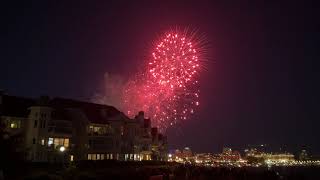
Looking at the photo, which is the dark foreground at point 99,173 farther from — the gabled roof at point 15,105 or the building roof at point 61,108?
the gabled roof at point 15,105

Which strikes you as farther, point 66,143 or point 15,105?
point 66,143

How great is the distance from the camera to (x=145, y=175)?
50375 millimetres

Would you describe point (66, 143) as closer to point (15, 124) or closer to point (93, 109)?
point (15, 124)

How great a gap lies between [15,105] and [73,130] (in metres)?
11.6

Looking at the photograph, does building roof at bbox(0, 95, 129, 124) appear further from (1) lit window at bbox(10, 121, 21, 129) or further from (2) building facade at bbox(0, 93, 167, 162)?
(1) lit window at bbox(10, 121, 21, 129)

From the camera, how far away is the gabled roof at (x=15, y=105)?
195ft

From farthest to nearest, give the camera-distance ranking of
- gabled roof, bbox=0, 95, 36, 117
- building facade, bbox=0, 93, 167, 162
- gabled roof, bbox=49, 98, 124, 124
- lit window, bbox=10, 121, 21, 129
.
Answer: gabled roof, bbox=49, 98, 124, 124 → building facade, bbox=0, 93, 167, 162 → lit window, bbox=10, 121, 21, 129 → gabled roof, bbox=0, 95, 36, 117

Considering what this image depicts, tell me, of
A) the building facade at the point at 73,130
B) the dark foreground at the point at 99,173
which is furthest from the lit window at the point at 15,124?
the dark foreground at the point at 99,173

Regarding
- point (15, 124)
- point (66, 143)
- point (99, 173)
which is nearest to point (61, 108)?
point (66, 143)

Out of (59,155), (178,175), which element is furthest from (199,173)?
(59,155)

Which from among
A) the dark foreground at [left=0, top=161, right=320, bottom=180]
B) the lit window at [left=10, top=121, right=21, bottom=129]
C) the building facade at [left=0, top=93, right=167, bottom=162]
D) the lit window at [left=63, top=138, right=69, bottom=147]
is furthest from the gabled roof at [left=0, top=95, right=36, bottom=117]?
the dark foreground at [left=0, top=161, right=320, bottom=180]

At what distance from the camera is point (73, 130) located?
69688 mm

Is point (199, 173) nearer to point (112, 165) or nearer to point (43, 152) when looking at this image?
point (112, 165)

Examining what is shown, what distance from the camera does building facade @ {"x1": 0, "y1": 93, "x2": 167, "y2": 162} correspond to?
60875 mm
